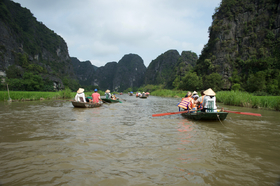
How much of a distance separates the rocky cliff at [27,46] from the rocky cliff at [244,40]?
141ft

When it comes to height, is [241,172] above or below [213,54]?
below

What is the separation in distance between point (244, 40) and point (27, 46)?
63407 mm

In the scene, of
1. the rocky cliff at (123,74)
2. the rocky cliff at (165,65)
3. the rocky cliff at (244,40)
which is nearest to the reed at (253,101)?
the rocky cliff at (244,40)

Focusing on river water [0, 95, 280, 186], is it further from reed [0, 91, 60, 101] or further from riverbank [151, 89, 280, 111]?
reed [0, 91, 60, 101]

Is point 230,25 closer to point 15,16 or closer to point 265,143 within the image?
point 265,143

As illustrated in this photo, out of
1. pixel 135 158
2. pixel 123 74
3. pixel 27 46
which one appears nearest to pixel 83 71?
pixel 123 74

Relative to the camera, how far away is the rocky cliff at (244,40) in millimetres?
32000

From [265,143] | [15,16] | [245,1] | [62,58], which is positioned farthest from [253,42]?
[62,58]

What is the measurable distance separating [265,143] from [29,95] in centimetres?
1969

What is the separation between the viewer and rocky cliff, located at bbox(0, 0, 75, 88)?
41438mm

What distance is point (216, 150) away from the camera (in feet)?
12.5

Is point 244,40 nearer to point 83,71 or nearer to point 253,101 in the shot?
point 253,101

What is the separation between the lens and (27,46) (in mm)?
54594

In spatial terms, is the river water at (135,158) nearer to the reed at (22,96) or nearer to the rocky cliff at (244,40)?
the reed at (22,96)
